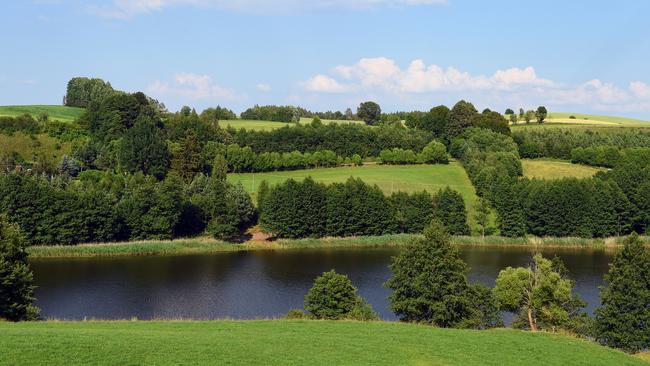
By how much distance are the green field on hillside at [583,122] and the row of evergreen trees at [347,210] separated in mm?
77155

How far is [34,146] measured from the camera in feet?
337

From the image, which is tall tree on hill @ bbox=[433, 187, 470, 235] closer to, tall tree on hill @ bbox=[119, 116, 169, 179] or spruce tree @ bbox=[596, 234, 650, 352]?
tall tree on hill @ bbox=[119, 116, 169, 179]

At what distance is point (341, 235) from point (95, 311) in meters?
41.5

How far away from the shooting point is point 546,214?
278 ft

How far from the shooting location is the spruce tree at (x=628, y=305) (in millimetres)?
34094

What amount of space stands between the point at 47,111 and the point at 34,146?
3138cm

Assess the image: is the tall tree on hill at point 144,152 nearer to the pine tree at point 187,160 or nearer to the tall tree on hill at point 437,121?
the pine tree at point 187,160

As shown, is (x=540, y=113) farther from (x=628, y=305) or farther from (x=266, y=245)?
(x=628, y=305)

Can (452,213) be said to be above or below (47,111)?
below

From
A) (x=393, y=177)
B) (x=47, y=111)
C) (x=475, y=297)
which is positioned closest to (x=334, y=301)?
(x=475, y=297)

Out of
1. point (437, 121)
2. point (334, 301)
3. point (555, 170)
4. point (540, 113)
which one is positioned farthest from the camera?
point (540, 113)

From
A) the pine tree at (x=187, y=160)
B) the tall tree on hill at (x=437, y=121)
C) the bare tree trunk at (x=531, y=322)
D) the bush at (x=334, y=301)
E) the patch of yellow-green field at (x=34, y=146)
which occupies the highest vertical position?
the tall tree on hill at (x=437, y=121)

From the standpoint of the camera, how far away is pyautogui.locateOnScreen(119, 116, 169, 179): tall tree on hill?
3890 inches

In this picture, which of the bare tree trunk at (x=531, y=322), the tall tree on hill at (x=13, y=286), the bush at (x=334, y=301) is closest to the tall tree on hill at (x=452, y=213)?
the bare tree trunk at (x=531, y=322)
